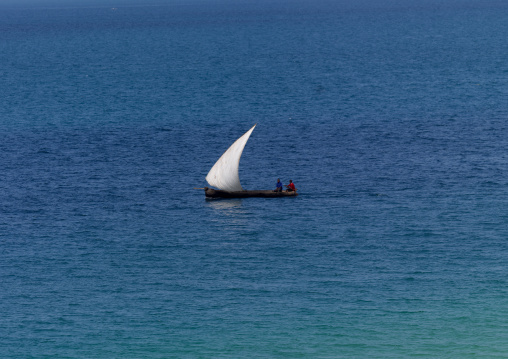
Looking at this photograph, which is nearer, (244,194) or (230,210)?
(230,210)

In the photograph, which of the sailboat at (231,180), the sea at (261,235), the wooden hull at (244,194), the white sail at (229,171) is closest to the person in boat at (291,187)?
the sailboat at (231,180)

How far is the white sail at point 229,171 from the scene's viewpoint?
301ft

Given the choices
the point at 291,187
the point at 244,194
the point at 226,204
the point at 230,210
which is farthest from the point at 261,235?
the point at 291,187

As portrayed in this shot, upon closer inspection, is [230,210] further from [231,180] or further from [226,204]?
[231,180]

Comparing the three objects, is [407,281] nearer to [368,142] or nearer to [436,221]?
[436,221]

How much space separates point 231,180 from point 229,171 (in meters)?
1.05

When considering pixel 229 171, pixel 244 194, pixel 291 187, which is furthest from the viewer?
pixel 244 194

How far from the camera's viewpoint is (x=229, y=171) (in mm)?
91875

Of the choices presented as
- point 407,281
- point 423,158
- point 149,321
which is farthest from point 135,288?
point 423,158

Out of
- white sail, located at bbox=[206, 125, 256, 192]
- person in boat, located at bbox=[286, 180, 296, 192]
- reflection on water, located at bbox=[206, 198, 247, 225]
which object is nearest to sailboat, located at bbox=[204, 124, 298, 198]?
white sail, located at bbox=[206, 125, 256, 192]

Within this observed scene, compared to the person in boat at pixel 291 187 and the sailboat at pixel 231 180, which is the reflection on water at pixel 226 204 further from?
the person in boat at pixel 291 187

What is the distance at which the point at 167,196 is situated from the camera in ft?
307

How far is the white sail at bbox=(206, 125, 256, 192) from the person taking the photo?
301ft

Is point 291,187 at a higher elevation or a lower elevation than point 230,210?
higher
